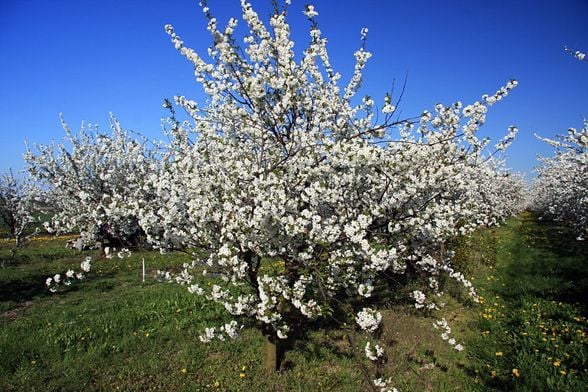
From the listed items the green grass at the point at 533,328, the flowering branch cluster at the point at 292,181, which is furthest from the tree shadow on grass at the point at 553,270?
the flowering branch cluster at the point at 292,181

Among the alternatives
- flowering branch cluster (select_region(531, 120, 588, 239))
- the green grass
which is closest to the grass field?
the green grass

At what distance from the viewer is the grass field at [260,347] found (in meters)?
6.14

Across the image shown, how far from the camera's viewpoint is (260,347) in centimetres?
736

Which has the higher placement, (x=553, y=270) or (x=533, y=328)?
(x=553, y=270)

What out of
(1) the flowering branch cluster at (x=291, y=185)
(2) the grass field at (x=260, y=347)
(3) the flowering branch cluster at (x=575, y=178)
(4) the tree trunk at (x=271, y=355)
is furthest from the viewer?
(3) the flowering branch cluster at (x=575, y=178)

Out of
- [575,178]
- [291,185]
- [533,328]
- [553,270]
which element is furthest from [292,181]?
[575,178]

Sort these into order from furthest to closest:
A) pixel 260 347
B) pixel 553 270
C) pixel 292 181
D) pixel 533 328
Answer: pixel 553 270
pixel 533 328
pixel 260 347
pixel 292 181

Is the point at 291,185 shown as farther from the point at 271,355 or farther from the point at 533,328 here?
the point at 533,328

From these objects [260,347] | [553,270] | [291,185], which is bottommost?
[260,347]

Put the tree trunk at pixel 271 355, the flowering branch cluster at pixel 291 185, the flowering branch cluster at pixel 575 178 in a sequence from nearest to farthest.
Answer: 1. the flowering branch cluster at pixel 291 185
2. the tree trunk at pixel 271 355
3. the flowering branch cluster at pixel 575 178

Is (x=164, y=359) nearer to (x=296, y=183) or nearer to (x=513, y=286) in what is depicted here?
(x=296, y=183)

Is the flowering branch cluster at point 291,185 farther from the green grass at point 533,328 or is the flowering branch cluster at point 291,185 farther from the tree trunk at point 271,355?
the green grass at point 533,328

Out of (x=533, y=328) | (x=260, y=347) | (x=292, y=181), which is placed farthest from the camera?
(x=533, y=328)

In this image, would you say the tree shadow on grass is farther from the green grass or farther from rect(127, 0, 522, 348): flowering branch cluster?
rect(127, 0, 522, 348): flowering branch cluster
